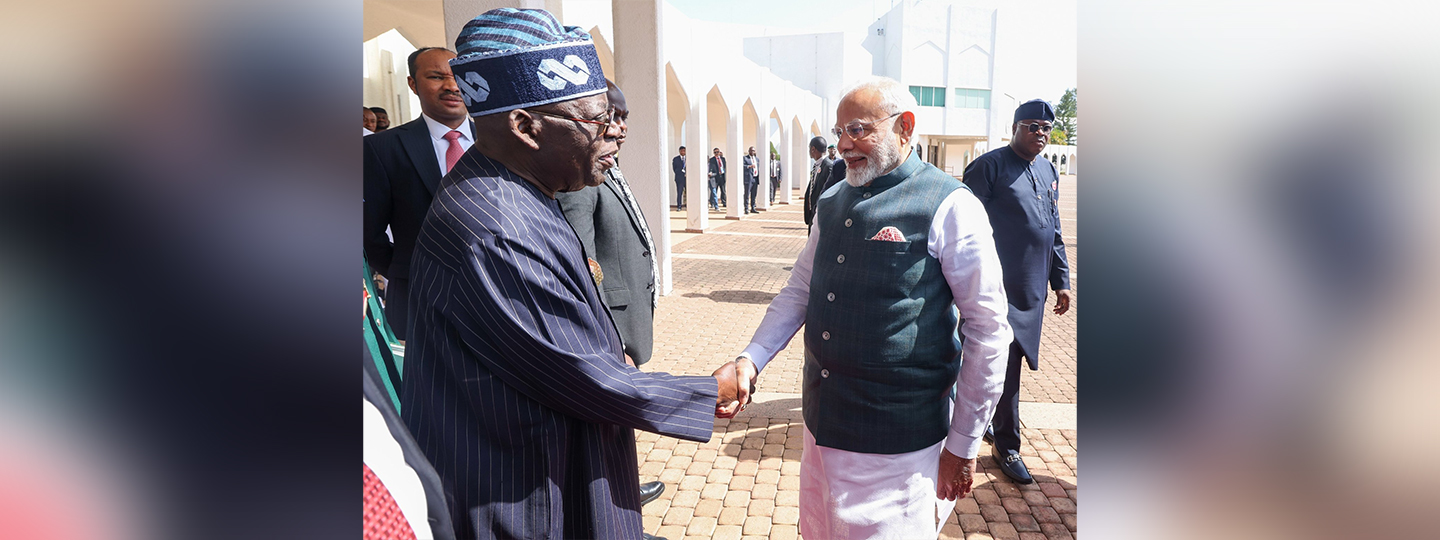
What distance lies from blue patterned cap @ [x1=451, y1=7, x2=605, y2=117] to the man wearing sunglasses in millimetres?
2842

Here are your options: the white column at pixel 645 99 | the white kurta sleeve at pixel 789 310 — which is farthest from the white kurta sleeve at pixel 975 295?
the white column at pixel 645 99

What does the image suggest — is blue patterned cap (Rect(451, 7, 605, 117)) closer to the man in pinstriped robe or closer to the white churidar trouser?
the man in pinstriped robe

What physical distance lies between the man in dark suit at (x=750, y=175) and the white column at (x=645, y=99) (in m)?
15.4

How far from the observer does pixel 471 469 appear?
1.54 metres

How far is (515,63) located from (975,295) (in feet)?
4.42

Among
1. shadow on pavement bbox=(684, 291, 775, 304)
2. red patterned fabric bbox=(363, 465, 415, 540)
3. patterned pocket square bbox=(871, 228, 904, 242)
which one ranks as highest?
patterned pocket square bbox=(871, 228, 904, 242)

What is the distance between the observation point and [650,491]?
384 cm

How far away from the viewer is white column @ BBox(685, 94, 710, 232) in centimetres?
1705

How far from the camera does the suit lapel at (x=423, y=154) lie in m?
3.37

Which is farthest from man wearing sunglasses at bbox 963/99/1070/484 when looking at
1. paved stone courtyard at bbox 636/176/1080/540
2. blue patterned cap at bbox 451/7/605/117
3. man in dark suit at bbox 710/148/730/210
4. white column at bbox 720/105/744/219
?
man in dark suit at bbox 710/148/730/210
